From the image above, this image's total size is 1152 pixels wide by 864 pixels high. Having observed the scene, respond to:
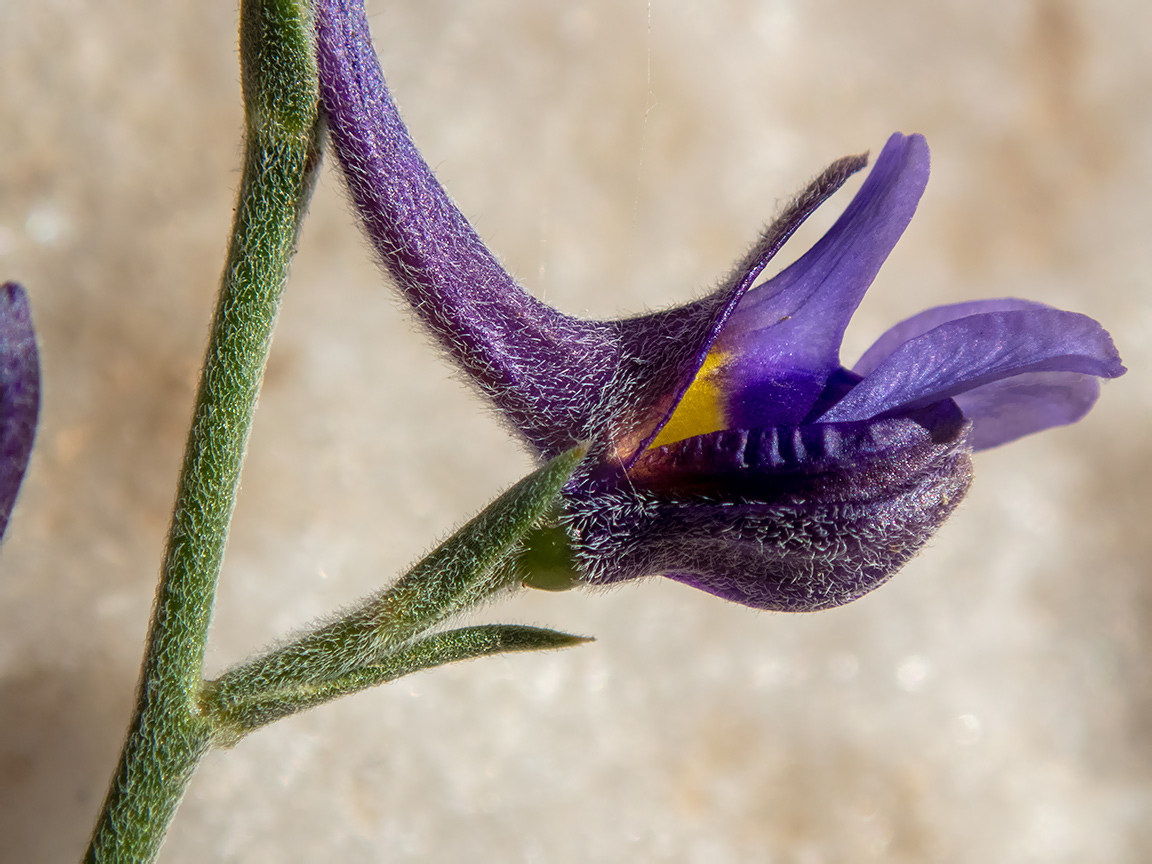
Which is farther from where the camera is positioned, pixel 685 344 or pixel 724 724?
pixel 724 724

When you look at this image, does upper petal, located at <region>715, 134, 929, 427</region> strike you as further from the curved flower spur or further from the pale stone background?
the pale stone background

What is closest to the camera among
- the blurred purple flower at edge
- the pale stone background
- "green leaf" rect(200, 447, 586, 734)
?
"green leaf" rect(200, 447, 586, 734)

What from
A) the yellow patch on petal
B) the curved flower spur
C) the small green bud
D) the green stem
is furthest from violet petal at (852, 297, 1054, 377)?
the green stem

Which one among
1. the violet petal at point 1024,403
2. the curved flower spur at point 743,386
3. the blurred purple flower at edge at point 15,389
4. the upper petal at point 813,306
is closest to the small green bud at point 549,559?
the curved flower spur at point 743,386

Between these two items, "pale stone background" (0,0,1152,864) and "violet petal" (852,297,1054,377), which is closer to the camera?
"violet petal" (852,297,1054,377)

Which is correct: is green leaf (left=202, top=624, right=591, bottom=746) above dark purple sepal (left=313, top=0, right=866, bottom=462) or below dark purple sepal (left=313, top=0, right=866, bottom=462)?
below

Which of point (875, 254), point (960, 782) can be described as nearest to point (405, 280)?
point (875, 254)

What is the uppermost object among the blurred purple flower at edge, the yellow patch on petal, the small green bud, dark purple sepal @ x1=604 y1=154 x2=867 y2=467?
the blurred purple flower at edge

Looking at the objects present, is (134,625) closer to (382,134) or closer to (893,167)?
(382,134)
